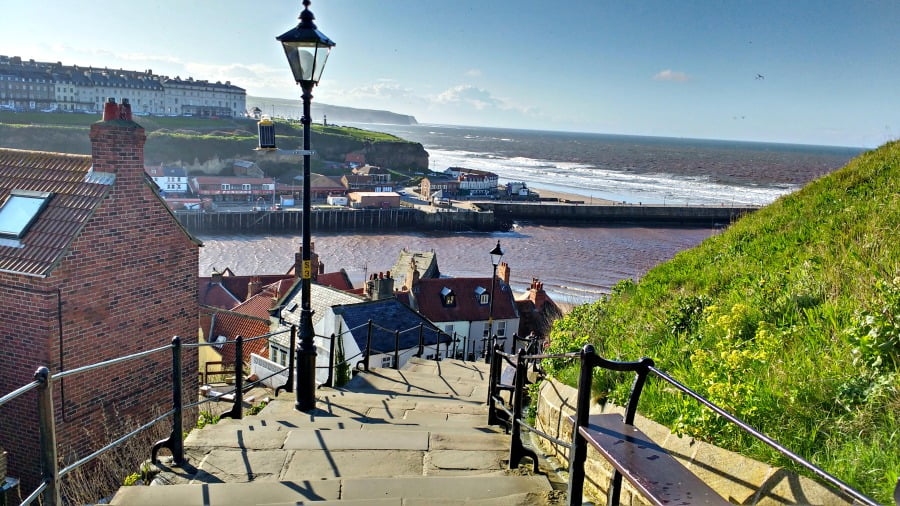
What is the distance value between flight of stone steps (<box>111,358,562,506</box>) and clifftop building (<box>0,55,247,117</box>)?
143 metres

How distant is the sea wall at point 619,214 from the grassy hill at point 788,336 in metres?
73.2

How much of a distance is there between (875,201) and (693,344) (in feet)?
16.2

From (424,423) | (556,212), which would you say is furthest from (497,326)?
(556,212)

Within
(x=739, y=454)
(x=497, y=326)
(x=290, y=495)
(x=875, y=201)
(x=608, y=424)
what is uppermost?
(x=875, y=201)

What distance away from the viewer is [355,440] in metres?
5.45

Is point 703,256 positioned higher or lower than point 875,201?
lower

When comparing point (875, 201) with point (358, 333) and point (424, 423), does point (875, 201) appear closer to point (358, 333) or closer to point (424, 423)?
point (424, 423)

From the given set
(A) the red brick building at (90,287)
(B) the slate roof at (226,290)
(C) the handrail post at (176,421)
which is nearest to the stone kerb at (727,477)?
(C) the handrail post at (176,421)

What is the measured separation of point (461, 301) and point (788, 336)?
27.8m

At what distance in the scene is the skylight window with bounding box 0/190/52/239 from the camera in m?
10.7

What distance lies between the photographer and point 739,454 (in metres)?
3.52

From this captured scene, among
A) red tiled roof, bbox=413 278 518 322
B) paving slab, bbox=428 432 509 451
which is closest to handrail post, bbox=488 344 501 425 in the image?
paving slab, bbox=428 432 509 451

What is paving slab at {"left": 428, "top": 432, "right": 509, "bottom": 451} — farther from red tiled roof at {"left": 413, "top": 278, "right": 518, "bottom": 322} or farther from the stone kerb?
red tiled roof at {"left": 413, "top": 278, "right": 518, "bottom": 322}

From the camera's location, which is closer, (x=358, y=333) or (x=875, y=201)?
(x=875, y=201)
